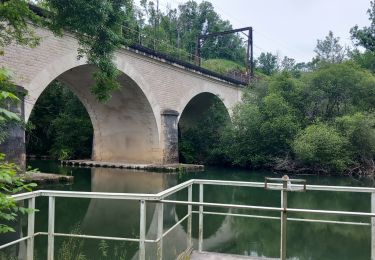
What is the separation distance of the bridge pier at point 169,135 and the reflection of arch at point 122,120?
0.33 m

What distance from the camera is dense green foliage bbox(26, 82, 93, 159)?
82.8ft

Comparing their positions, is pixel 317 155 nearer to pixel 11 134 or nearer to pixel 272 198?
pixel 272 198

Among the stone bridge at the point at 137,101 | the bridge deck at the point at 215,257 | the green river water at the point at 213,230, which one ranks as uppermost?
the stone bridge at the point at 137,101

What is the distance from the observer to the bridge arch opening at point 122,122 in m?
19.4

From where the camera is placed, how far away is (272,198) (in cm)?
1216

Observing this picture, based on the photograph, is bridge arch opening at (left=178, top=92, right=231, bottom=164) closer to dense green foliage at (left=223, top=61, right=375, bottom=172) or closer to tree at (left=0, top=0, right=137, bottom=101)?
dense green foliage at (left=223, top=61, right=375, bottom=172)

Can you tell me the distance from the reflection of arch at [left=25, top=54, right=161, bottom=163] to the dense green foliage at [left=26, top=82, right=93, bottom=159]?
8.32 feet

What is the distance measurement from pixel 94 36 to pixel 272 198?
636 centimetres

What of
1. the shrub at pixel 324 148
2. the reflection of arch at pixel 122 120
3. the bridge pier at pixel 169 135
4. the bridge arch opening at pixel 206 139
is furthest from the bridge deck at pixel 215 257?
the bridge arch opening at pixel 206 139

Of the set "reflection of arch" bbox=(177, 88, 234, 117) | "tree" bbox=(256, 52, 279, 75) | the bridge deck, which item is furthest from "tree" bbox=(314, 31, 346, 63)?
the bridge deck

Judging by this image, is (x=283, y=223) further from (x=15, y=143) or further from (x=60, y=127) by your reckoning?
(x=60, y=127)

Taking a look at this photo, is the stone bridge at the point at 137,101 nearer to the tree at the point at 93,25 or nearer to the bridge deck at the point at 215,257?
the tree at the point at 93,25

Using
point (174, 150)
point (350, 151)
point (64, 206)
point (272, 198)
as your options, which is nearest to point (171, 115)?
point (174, 150)

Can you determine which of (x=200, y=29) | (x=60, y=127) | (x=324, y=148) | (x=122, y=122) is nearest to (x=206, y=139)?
(x=122, y=122)
